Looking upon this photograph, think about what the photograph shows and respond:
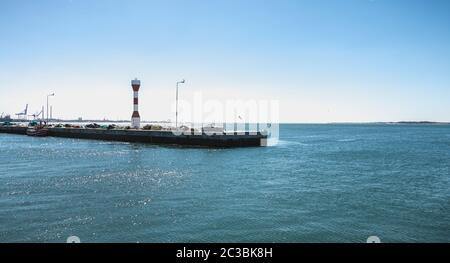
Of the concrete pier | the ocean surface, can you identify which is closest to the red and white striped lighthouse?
the concrete pier

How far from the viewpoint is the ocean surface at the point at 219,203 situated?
48.4 ft

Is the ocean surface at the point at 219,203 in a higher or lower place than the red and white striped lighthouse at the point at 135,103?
lower

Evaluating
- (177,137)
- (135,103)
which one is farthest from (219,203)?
(135,103)

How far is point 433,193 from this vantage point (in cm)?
2338

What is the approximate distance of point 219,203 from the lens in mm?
19688

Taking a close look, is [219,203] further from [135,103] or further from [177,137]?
[135,103]

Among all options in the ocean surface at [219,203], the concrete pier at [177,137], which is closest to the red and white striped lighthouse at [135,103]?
the concrete pier at [177,137]

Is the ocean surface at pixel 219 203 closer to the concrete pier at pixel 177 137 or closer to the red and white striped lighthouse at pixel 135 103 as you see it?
the concrete pier at pixel 177 137

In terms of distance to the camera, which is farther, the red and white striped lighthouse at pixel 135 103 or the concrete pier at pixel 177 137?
the red and white striped lighthouse at pixel 135 103

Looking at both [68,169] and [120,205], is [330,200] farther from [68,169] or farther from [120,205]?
[68,169]

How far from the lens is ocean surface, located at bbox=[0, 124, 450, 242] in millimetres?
14766

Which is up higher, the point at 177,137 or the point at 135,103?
the point at 135,103

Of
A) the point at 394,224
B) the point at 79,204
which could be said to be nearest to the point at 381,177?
the point at 394,224
